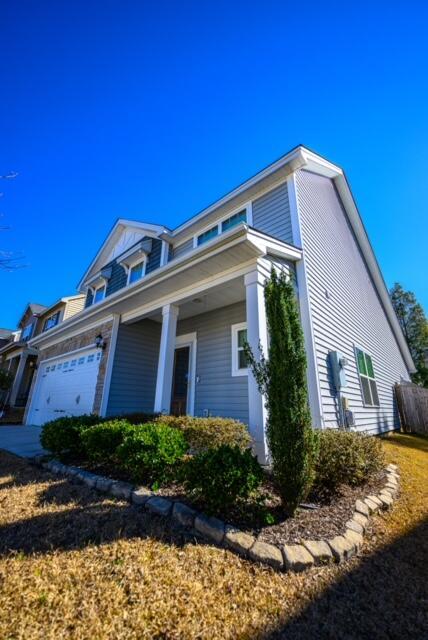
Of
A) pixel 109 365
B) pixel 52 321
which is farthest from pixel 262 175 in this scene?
pixel 52 321

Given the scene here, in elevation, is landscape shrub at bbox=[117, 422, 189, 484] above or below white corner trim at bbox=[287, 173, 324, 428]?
below

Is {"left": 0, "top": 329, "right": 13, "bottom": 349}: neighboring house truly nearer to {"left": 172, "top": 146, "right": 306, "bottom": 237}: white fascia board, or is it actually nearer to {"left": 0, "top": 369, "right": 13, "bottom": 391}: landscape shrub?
{"left": 0, "top": 369, "right": 13, "bottom": 391}: landscape shrub

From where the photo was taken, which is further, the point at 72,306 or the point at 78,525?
the point at 72,306

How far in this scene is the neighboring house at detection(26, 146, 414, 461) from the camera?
17.4 ft

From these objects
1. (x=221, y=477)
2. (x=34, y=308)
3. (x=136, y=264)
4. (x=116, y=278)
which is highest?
(x=34, y=308)

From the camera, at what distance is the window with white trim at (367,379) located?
8078mm

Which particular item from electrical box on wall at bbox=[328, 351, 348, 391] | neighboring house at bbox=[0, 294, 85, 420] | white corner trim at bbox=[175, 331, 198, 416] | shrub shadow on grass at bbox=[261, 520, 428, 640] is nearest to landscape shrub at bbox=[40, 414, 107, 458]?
white corner trim at bbox=[175, 331, 198, 416]

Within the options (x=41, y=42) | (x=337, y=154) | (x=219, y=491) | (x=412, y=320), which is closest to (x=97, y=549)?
(x=219, y=491)

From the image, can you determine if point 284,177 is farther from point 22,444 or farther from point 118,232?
point 22,444

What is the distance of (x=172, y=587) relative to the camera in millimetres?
1894

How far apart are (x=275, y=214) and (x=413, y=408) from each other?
10.6 m

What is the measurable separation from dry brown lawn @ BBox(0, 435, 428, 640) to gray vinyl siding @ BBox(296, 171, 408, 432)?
11.1ft

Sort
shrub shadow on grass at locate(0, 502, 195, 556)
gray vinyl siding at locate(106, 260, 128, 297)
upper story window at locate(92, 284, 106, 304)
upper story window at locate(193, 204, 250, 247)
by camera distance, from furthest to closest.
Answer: upper story window at locate(92, 284, 106, 304) < gray vinyl siding at locate(106, 260, 128, 297) < upper story window at locate(193, 204, 250, 247) < shrub shadow on grass at locate(0, 502, 195, 556)

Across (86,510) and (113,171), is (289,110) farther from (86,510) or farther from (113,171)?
(86,510)
